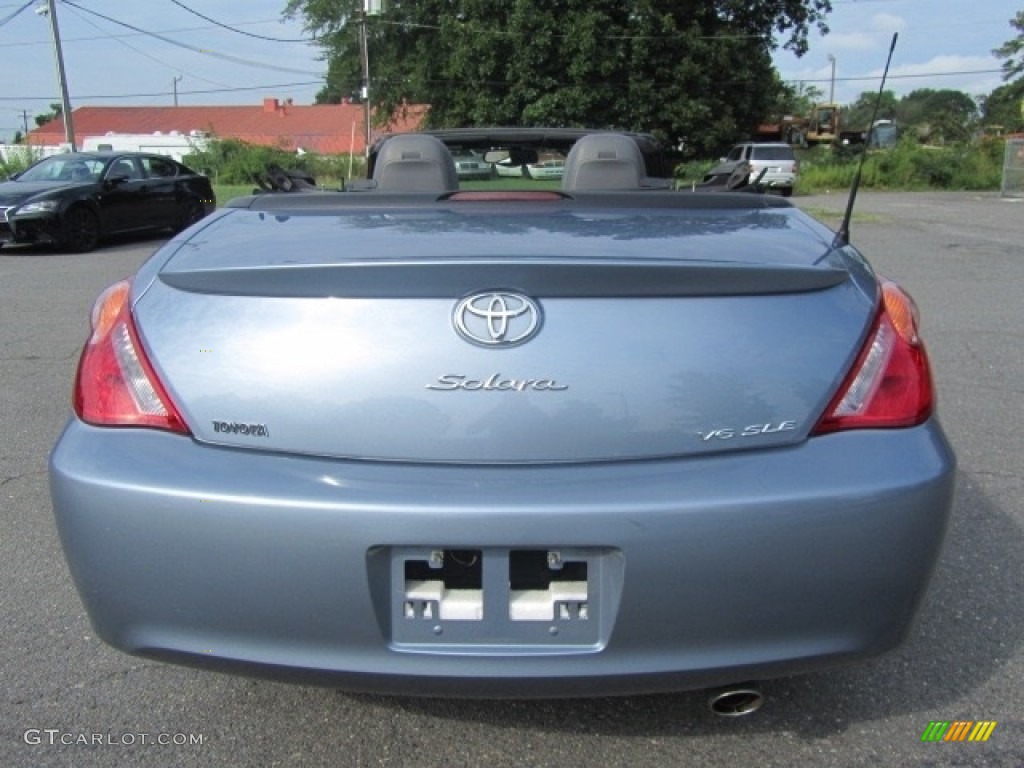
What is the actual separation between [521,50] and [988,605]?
3482 cm

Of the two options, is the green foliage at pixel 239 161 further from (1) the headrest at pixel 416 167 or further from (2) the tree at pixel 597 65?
(1) the headrest at pixel 416 167

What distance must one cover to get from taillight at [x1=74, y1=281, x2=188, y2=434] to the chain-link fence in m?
29.1

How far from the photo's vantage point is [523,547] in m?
1.77

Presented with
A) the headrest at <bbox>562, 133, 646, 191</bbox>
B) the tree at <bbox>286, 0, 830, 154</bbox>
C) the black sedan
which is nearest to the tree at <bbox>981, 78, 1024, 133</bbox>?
the tree at <bbox>286, 0, 830, 154</bbox>

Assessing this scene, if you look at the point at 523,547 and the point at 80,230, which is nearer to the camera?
the point at 523,547

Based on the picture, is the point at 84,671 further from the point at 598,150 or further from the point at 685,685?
the point at 598,150

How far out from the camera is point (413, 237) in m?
2.14

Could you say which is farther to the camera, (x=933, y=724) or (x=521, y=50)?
(x=521, y=50)

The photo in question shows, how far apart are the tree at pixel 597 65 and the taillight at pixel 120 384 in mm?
34184

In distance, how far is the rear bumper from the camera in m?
1.77

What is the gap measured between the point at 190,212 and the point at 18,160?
14885mm

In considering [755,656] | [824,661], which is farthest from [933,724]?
[755,656]

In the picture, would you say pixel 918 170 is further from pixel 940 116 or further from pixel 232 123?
pixel 232 123

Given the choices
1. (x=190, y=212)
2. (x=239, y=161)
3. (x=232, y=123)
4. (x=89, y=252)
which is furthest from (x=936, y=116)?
(x=89, y=252)
